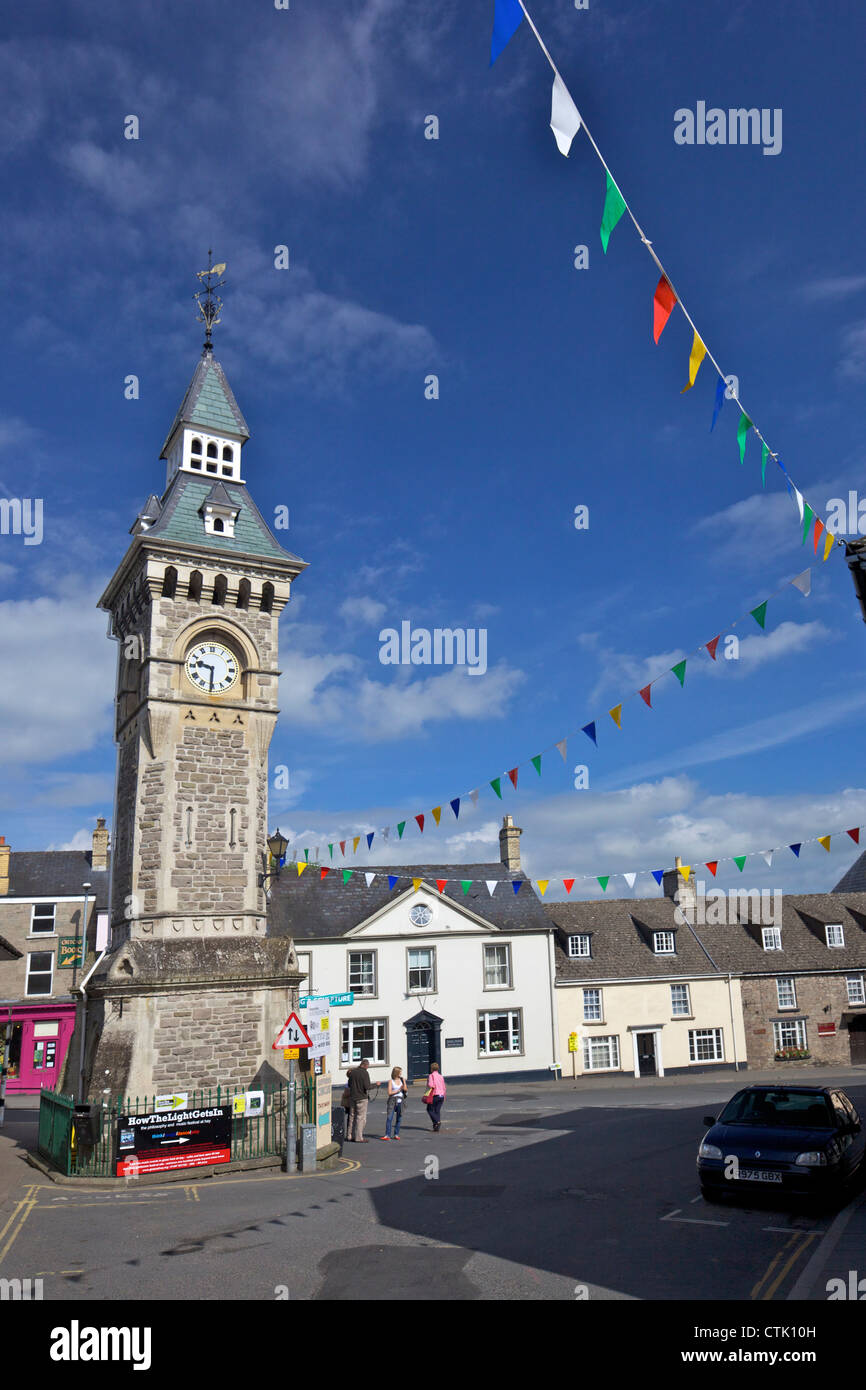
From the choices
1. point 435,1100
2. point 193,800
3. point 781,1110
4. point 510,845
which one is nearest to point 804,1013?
point 510,845

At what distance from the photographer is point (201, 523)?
2120cm

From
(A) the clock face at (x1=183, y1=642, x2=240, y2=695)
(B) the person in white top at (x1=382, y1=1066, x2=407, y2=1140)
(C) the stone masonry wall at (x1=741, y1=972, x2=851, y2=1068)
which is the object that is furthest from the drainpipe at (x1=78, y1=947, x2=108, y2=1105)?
(C) the stone masonry wall at (x1=741, y1=972, x2=851, y2=1068)

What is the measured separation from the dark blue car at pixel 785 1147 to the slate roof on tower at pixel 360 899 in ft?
72.1

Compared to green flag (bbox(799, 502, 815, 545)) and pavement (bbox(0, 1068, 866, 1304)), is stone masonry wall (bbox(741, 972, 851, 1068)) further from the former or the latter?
green flag (bbox(799, 502, 815, 545))

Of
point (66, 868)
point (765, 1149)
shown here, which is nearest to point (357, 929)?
point (66, 868)

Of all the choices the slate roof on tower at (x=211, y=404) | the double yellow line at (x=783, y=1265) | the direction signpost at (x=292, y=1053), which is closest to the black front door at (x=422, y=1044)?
the direction signpost at (x=292, y=1053)

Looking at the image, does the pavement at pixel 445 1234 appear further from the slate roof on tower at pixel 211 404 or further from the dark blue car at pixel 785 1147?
the slate roof on tower at pixel 211 404

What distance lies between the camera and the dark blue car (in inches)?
424

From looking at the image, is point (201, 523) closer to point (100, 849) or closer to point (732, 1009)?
point (100, 849)

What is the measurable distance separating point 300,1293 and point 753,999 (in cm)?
3416

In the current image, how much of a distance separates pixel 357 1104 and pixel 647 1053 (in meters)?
20.8

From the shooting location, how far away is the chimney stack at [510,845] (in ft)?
133

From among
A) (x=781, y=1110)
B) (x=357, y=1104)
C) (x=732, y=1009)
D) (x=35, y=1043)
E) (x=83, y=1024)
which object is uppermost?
(x=83, y=1024)

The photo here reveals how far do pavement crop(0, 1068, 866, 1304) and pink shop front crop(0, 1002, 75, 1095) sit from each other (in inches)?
821
